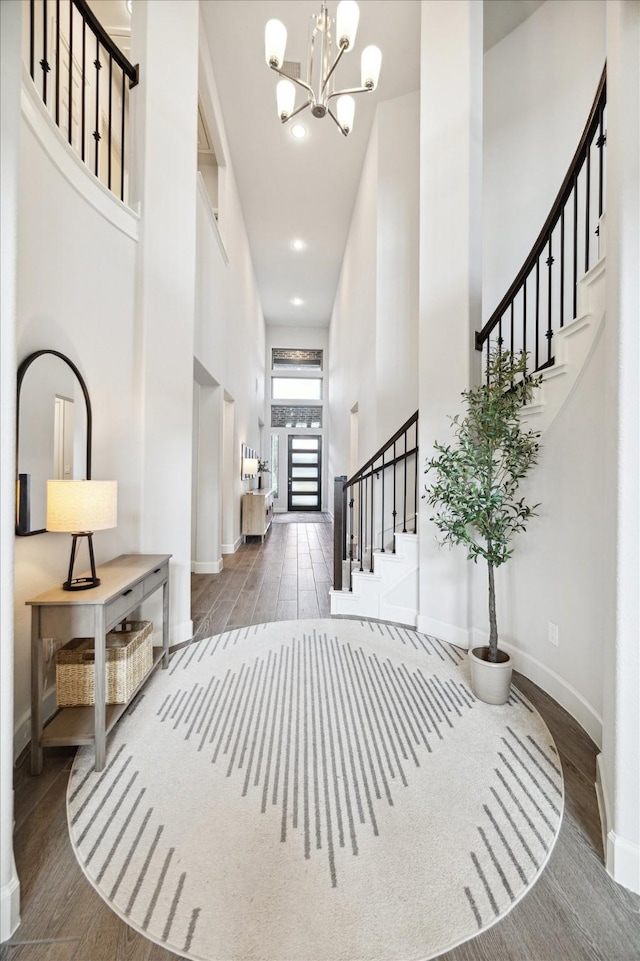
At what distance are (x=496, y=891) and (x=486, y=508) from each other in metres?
1.53

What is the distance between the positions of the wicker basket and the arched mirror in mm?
630

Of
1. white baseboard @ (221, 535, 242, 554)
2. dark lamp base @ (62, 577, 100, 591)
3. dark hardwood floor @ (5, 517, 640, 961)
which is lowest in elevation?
dark hardwood floor @ (5, 517, 640, 961)

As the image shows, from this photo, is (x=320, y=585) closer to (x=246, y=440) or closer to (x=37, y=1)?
(x=246, y=440)

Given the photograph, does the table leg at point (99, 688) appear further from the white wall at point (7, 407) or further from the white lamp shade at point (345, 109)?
the white lamp shade at point (345, 109)

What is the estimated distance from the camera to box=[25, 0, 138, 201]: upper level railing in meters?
2.68

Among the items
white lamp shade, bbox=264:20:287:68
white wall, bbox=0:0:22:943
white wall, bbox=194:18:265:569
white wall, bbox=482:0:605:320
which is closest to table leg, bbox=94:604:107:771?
white wall, bbox=0:0:22:943

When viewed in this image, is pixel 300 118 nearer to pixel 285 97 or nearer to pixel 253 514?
pixel 285 97

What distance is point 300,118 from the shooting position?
5.08 m

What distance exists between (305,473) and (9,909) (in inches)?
454

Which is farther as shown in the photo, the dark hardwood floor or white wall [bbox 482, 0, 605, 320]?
white wall [bbox 482, 0, 605, 320]

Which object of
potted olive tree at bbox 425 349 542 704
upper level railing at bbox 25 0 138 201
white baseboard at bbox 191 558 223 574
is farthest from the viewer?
white baseboard at bbox 191 558 223 574

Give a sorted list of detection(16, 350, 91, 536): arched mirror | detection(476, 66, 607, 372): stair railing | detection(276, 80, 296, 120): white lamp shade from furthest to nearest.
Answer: detection(276, 80, 296, 120): white lamp shade → detection(476, 66, 607, 372): stair railing → detection(16, 350, 91, 536): arched mirror

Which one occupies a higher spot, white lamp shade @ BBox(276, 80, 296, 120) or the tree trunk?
white lamp shade @ BBox(276, 80, 296, 120)

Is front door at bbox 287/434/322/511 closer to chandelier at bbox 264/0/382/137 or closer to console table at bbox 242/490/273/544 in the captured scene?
console table at bbox 242/490/273/544
